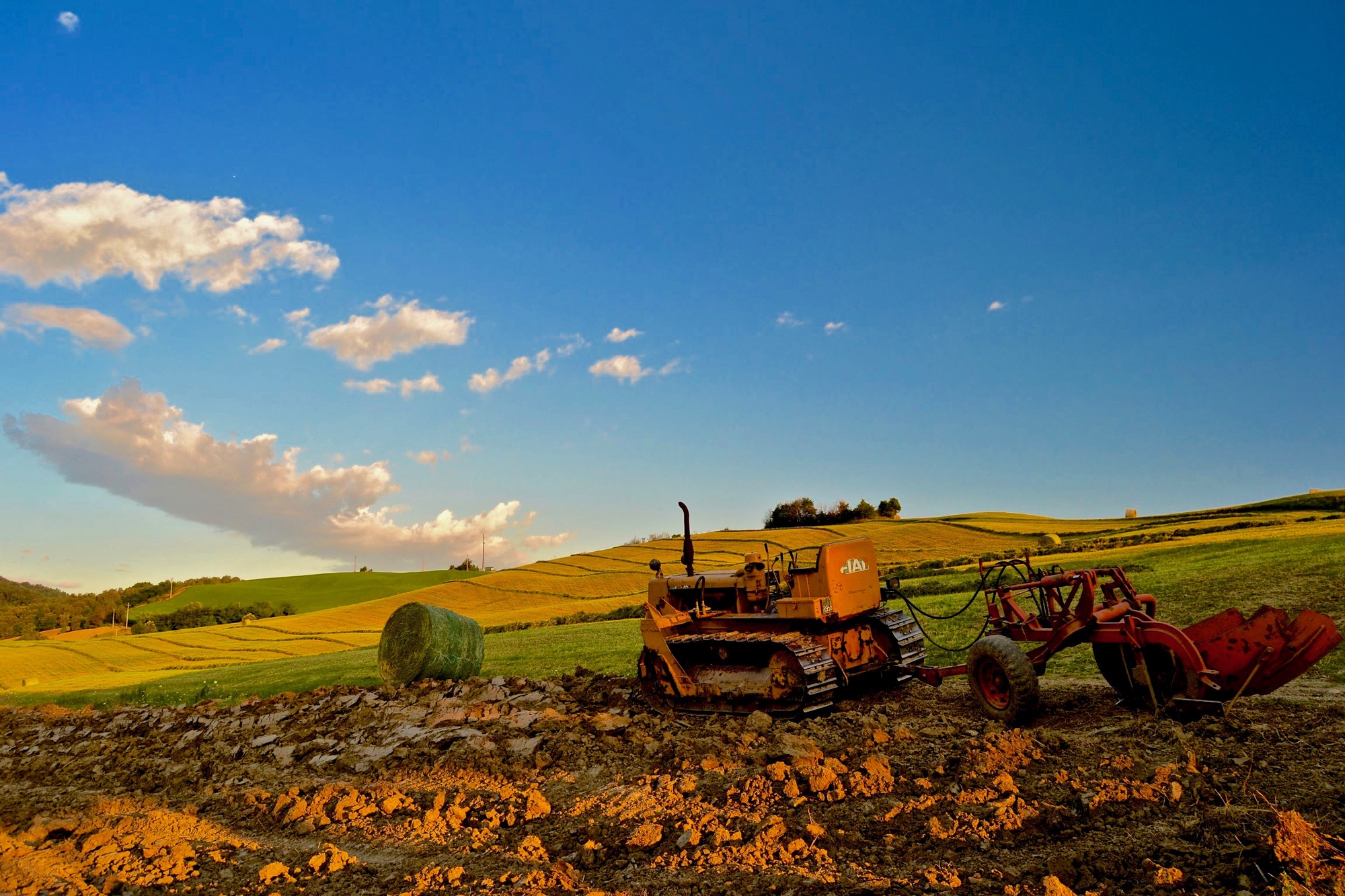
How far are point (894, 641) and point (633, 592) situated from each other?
41485 millimetres

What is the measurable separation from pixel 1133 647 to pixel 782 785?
4180 mm

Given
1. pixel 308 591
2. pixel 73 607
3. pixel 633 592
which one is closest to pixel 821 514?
pixel 633 592

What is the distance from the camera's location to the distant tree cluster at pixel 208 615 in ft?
232

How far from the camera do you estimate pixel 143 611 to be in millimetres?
76375

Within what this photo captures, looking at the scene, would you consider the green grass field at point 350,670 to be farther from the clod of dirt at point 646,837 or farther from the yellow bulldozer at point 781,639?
the clod of dirt at point 646,837

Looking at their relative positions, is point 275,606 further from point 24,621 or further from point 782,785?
point 782,785

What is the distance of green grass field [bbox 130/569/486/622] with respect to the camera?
7581 cm

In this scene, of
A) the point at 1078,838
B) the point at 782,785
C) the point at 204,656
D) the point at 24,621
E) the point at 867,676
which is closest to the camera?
the point at 1078,838

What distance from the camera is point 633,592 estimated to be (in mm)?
51969

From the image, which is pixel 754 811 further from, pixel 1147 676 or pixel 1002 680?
pixel 1147 676

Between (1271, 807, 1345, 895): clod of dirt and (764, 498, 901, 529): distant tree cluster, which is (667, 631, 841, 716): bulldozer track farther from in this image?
(764, 498, 901, 529): distant tree cluster

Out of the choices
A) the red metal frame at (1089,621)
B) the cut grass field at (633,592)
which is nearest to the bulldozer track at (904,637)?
the red metal frame at (1089,621)

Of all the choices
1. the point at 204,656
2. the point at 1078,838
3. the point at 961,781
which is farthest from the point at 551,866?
the point at 204,656

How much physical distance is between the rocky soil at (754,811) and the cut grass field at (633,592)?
211 inches
